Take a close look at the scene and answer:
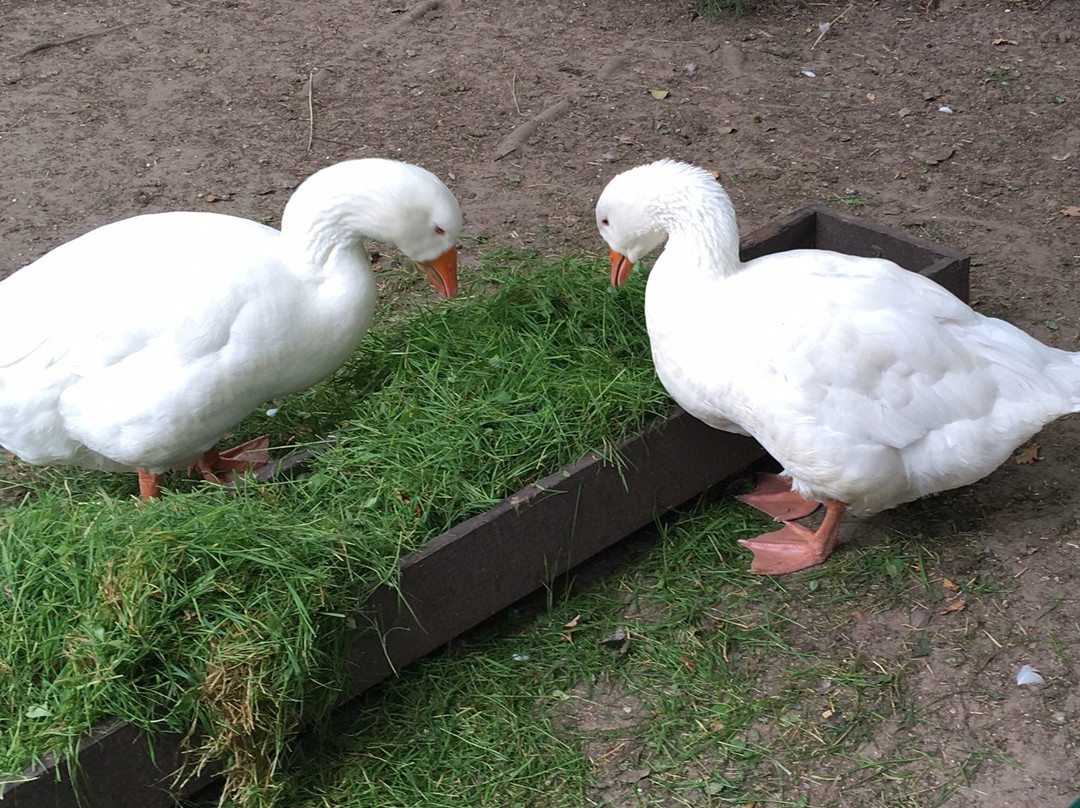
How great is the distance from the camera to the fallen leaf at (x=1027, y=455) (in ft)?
14.6

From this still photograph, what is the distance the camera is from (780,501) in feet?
14.1

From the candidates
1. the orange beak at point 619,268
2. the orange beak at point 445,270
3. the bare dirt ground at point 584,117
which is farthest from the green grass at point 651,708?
the orange beak at point 445,270

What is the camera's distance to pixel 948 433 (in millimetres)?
3748

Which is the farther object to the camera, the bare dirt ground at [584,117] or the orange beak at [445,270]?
the bare dirt ground at [584,117]

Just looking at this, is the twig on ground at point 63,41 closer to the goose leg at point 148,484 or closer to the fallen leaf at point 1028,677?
the goose leg at point 148,484

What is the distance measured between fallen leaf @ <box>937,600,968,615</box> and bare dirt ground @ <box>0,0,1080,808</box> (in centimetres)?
30

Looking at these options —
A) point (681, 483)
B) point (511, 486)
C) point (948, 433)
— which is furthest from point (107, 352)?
point (948, 433)

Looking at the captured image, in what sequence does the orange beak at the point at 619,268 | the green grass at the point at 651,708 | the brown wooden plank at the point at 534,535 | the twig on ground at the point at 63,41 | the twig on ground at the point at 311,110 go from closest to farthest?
the green grass at the point at 651,708
the brown wooden plank at the point at 534,535
the orange beak at the point at 619,268
the twig on ground at the point at 311,110
the twig on ground at the point at 63,41

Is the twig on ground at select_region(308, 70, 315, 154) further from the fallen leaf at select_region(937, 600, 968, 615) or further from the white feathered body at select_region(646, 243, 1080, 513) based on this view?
the fallen leaf at select_region(937, 600, 968, 615)

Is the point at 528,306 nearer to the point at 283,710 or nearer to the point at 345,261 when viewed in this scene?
the point at 345,261

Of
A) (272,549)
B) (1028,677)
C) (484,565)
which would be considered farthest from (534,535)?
(1028,677)

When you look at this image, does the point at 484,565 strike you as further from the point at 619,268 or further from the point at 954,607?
the point at 954,607

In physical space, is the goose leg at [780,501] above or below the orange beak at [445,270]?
below

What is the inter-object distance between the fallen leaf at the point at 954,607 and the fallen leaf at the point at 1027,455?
34.2 inches
